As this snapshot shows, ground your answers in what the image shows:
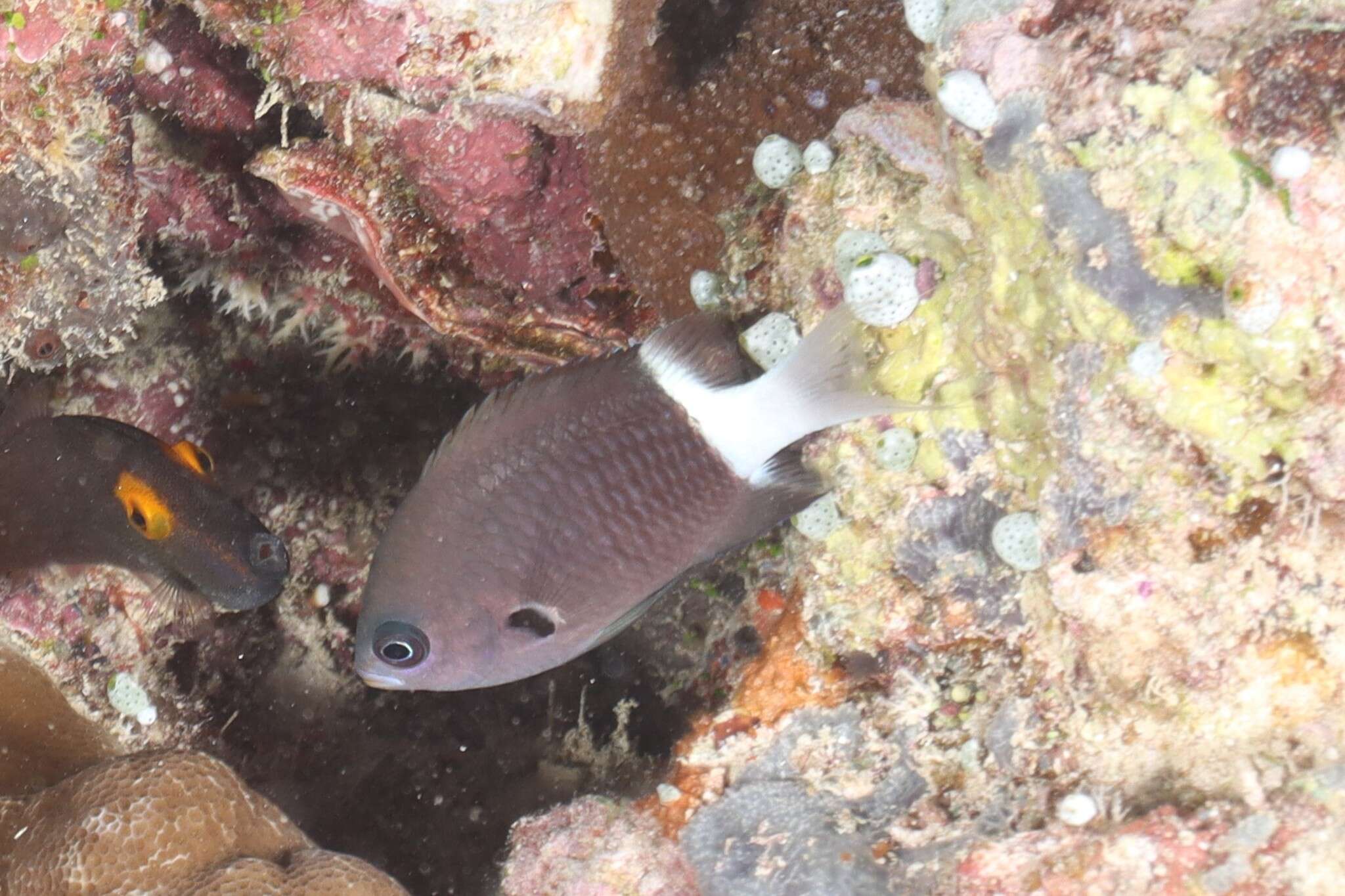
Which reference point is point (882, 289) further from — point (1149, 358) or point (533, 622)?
point (533, 622)

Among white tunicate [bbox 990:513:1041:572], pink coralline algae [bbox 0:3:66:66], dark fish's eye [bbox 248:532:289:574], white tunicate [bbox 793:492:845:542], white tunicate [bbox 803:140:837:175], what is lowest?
dark fish's eye [bbox 248:532:289:574]

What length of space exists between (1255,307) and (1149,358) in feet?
0.77

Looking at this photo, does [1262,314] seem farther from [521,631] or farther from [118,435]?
[118,435]

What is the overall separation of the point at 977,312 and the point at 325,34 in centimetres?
201

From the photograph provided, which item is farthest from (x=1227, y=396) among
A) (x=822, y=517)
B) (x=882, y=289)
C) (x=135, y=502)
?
(x=135, y=502)

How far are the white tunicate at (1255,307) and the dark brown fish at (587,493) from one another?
0.94 meters

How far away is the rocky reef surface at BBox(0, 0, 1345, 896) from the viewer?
1.97 meters

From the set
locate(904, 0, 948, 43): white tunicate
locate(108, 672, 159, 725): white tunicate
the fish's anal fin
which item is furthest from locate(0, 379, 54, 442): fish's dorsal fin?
locate(904, 0, 948, 43): white tunicate

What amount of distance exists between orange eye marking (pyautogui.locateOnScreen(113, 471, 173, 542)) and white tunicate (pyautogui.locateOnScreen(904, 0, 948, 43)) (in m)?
2.95

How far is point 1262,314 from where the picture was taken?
1.82m

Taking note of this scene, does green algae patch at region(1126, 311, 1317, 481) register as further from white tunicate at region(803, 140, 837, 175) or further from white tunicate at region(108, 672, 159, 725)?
white tunicate at region(108, 672, 159, 725)

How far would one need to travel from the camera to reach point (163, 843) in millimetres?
2859

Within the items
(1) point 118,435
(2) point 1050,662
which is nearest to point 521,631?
(2) point 1050,662

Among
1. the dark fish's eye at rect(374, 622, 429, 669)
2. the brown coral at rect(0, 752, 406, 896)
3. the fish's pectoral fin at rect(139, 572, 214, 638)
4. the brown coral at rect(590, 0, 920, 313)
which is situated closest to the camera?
the dark fish's eye at rect(374, 622, 429, 669)
